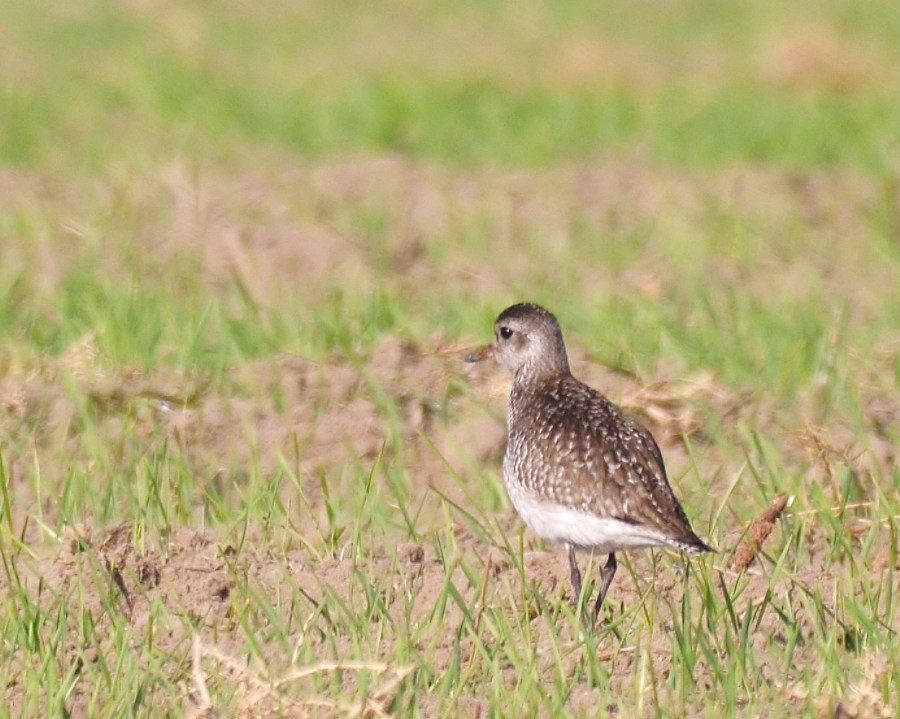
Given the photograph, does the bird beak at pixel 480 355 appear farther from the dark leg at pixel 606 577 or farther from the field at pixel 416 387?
the dark leg at pixel 606 577

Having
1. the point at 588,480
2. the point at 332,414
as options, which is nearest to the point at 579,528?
the point at 588,480

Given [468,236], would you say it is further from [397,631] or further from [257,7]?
[257,7]

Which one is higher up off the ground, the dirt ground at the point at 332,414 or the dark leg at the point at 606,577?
the dark leg at the point at 606,577

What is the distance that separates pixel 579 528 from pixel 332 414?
1.79 metres

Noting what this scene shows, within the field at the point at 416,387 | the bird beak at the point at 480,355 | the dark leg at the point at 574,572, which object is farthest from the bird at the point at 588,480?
the bird beak at the point at 480,355

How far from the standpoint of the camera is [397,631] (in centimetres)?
508

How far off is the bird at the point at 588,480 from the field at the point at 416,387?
12 centimetres

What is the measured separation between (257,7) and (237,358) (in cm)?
1569

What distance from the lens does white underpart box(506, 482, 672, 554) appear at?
17.5 ft

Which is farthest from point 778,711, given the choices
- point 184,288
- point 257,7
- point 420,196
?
point 257,7

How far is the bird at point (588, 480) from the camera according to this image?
210 inches

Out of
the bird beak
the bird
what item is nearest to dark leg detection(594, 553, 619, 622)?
the bird

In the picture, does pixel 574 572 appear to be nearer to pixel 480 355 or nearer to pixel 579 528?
pixel 579 528

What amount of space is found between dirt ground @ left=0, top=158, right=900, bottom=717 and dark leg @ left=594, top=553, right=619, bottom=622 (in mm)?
97
